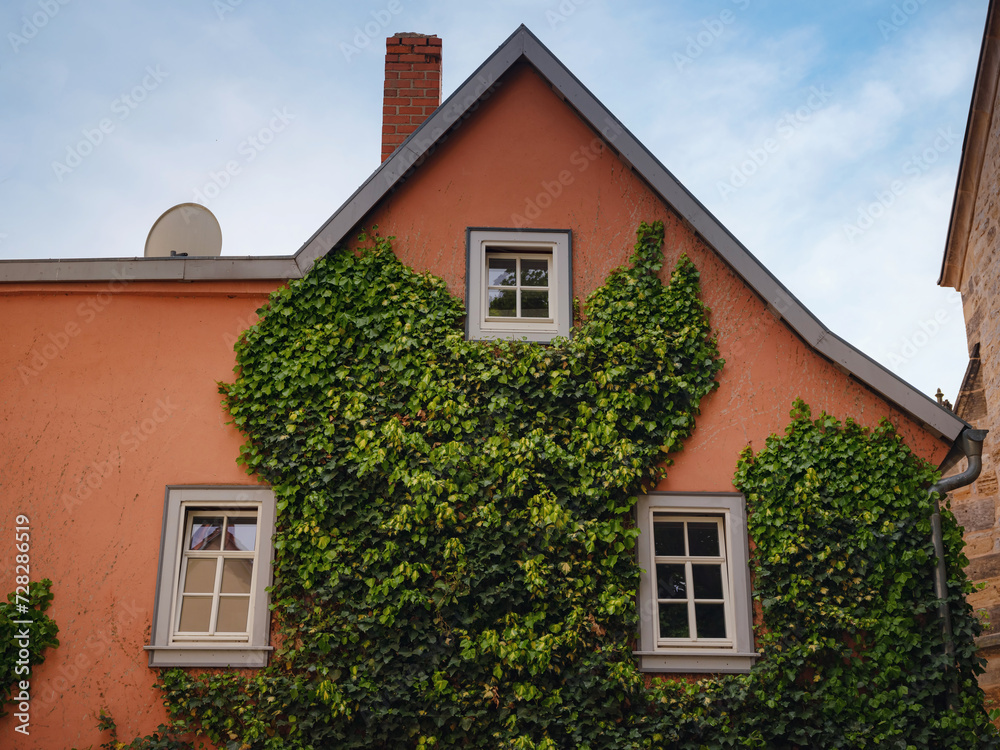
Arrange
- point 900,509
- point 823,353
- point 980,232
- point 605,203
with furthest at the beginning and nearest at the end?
point 980,232 < point 605,203 < point 823,353 < point 900,509

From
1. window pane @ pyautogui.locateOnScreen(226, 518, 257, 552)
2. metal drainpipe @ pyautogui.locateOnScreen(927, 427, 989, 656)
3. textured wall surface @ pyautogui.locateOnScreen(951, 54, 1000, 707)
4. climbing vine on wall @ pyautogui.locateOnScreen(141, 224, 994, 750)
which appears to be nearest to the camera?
climbing vine on wall @ pyautogui.locateOnScreen(141, 224, 994, 750)

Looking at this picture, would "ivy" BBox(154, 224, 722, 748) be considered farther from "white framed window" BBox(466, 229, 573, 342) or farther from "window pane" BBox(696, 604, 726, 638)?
"window pane" BBox(696, 604, 726, 638)

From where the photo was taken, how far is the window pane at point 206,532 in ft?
24.0

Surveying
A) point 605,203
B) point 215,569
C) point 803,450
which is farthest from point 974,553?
point 215,569

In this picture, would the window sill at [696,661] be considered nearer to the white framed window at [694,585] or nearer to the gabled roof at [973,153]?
the white framed window at [694,585]

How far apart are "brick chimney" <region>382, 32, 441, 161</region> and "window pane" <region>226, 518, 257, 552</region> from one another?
13.1 feet

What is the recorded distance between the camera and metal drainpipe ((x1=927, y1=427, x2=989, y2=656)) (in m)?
6.77

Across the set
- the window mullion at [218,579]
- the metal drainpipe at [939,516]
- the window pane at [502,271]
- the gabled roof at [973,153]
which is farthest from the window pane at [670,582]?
the gabled roof at [973,153]

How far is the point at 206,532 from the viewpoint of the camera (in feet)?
24.1

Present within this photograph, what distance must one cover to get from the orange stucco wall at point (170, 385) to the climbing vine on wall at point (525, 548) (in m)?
0.31

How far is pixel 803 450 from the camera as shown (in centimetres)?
727

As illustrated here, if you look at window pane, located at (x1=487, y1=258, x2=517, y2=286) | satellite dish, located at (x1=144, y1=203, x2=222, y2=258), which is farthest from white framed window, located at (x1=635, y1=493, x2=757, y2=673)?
satellite dish, located at (x1=144, y1=203, x2=222, y2=258)

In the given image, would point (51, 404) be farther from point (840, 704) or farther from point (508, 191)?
point (840, 704)

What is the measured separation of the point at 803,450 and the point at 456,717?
369 centimetres
